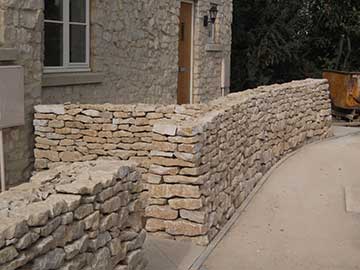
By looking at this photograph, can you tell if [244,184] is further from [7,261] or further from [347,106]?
[347,106]

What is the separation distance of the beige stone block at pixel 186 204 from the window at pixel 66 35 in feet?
9.18

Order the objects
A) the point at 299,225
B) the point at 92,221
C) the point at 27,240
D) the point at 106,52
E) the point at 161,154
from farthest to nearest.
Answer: the point at 106,52, the point at 299,225, the point at 161,154, the point at 92,221, the point at 27,240

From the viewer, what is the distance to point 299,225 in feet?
23.6

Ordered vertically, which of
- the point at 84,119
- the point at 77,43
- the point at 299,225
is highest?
the point at 77,43

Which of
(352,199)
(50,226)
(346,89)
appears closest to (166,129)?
(50,226)

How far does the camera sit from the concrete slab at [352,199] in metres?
7.83

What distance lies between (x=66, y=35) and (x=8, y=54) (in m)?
1.58

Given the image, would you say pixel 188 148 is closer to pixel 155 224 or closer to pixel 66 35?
pixel 155 224

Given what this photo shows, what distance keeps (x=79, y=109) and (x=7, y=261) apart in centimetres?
433

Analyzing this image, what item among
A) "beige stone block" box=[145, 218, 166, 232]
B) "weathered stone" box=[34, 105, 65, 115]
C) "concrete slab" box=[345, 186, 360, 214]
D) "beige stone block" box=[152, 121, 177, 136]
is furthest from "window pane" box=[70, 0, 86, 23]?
"concrete slab" box=[345, 186, 360, 214]

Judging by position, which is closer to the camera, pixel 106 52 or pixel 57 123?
pixel 57 123

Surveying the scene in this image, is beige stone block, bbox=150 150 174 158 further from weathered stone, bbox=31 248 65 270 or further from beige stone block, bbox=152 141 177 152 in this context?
weathered stone, bbox=31 248 65 270

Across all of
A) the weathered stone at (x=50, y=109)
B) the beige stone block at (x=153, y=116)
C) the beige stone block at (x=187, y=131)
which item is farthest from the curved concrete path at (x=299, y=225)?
the weathered stone at (x=50, y=109)

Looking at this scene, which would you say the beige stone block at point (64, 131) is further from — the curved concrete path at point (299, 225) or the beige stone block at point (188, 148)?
the curved concrete path at point (299, 225)
